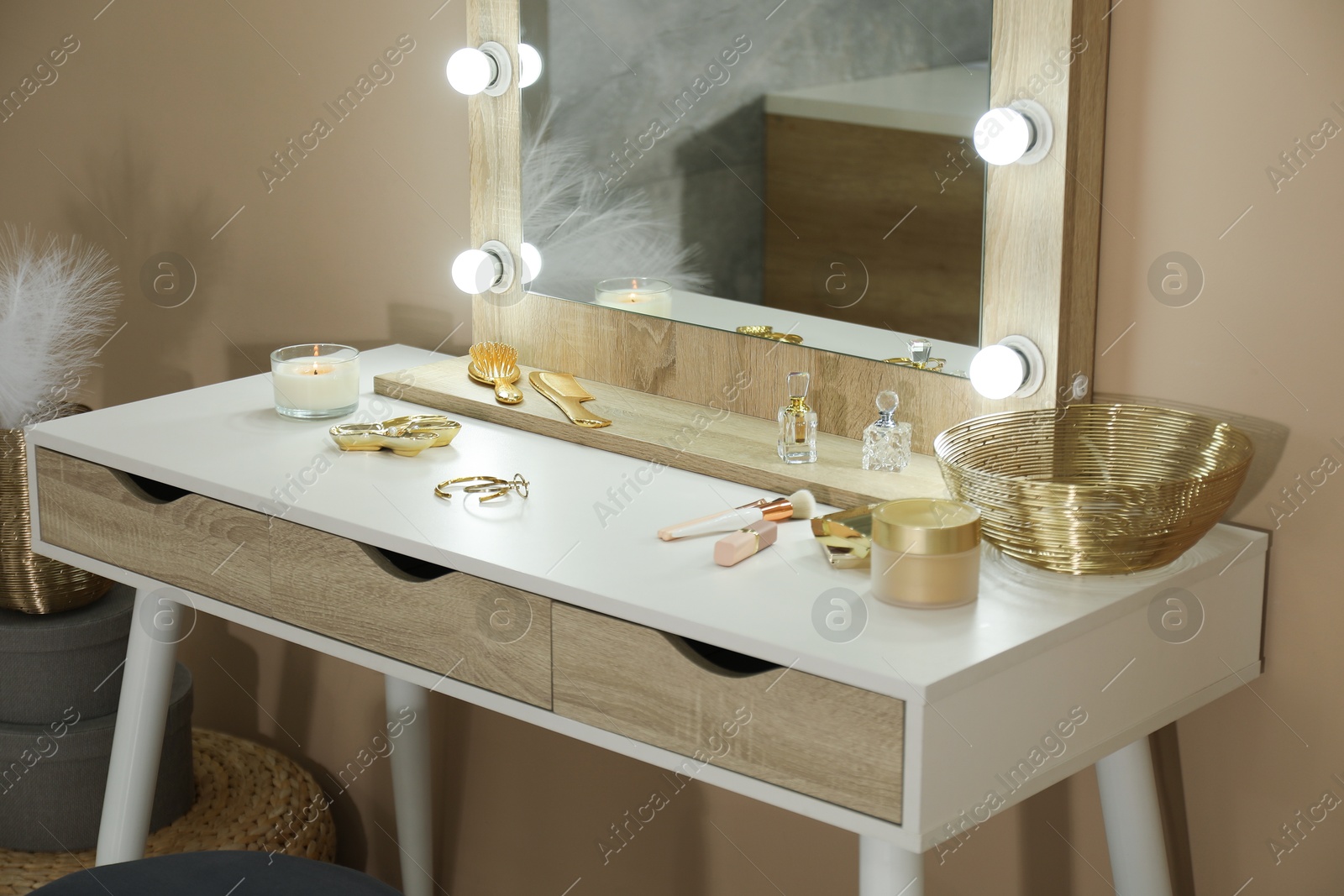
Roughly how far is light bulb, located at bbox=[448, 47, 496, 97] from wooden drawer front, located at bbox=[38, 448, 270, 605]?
53cm

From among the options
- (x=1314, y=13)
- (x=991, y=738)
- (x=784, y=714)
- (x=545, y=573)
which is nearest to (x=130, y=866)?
(x=545, y=573)

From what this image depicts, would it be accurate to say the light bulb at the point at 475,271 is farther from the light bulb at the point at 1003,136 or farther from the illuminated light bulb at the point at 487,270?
the light bulb at the point at 1003,136

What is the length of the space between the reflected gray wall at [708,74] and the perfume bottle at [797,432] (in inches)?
6.3

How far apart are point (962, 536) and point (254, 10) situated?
1305 millimetres

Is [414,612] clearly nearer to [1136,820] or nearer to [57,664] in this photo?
[1136,820]

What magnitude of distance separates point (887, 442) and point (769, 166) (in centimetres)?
29

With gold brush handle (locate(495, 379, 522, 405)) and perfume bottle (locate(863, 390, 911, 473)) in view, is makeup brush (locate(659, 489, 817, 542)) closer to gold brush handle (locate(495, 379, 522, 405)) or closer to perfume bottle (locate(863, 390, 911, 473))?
perfume bottle (locate(863, 390, 911, 473))

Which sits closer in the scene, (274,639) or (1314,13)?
(1314,13)

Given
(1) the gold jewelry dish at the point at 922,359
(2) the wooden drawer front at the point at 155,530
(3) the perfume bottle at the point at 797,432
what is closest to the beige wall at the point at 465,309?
(1) the gold jewelry dish at the point at 922,359

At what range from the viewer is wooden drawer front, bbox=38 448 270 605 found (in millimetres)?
1260

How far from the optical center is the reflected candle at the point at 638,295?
145 centimetres

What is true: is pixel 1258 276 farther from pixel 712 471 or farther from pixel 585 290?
pixel 585 290

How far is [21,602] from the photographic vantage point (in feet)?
5.80

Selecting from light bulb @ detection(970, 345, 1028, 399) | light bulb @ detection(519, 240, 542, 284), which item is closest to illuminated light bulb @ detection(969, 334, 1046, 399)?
light bulb @ detection(970, 345, 1028, 399)
